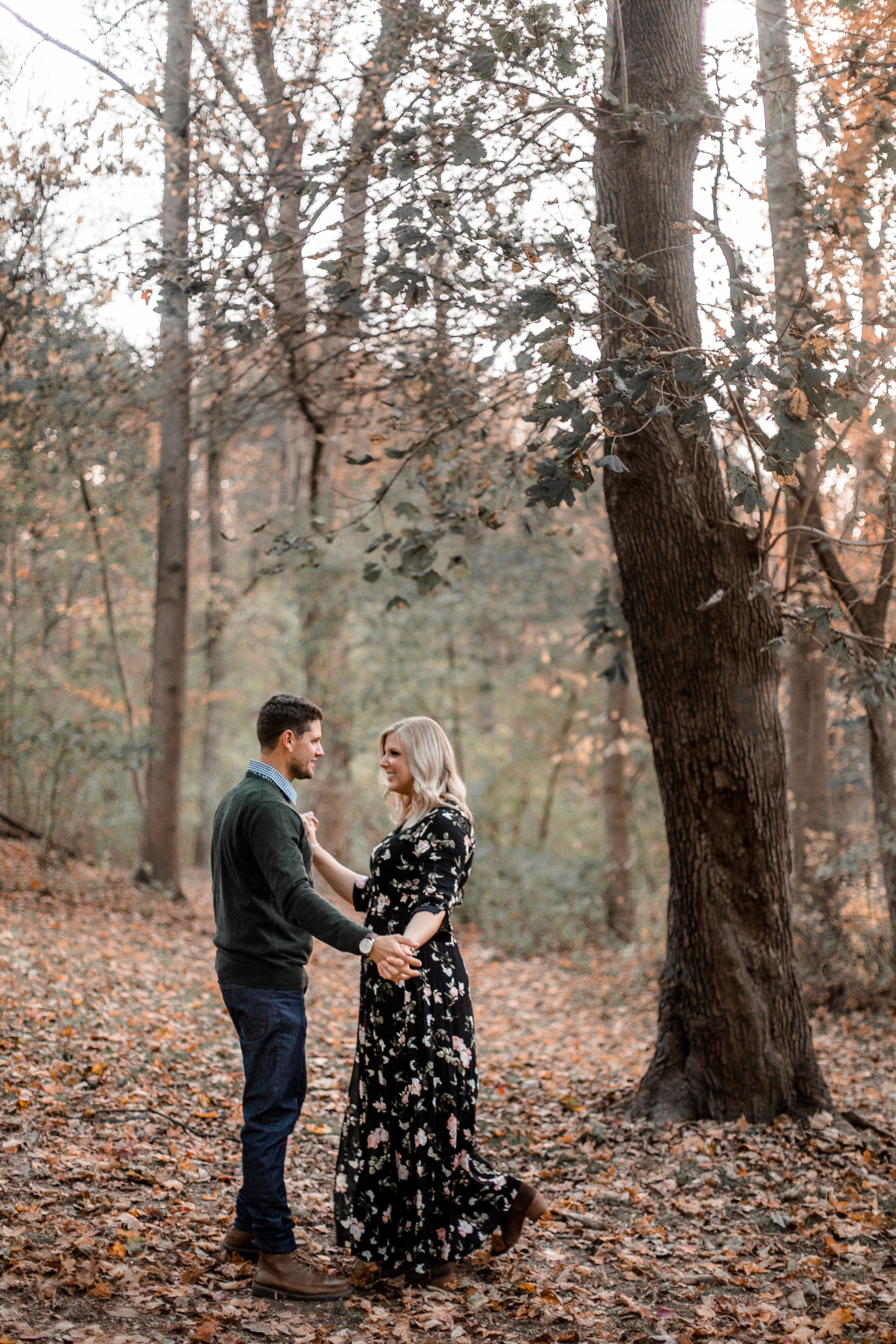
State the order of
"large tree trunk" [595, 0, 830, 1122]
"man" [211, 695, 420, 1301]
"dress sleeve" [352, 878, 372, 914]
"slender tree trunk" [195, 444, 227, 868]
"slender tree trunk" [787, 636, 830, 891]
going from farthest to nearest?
"slender tree trunk" [195, 444, 227, 868] → "slender tree trunk" [787, 636, 830, 891] → "large tree trunk" [595, 0, 830, 1122] → "dress sleeve" [352, 878, 372, 914] → "man" [211, 695, 420, 1301]

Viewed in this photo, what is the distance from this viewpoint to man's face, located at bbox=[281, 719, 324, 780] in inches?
153

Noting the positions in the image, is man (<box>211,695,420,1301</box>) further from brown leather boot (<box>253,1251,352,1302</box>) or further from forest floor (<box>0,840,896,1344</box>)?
forest floor (<box>0,840,896,1344</box>)

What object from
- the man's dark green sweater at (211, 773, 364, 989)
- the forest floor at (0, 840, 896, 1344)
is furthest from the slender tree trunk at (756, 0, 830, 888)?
the forest floor at (0, 840, 896, 1344)

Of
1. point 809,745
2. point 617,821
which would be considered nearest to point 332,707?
point 617,821

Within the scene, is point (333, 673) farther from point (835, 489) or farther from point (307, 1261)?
point (307, 1261)

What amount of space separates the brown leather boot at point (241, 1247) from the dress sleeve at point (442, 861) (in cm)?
137

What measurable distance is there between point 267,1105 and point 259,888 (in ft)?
2.50

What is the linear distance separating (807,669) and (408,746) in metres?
6.90

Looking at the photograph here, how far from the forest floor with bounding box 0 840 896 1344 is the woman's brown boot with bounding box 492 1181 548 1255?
0.69 ft

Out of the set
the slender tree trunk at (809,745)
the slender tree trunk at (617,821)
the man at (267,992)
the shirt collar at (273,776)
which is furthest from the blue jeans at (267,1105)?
the slender tree trunk at (617,821)

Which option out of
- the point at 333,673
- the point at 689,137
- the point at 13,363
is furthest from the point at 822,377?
the point at 333,673

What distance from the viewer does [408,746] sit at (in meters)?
4.04

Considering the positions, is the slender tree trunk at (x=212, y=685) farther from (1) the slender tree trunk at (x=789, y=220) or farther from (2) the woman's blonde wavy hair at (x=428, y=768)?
(2) the woman's blonde wavy hair at (x=428, y=768)

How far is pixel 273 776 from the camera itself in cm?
384
